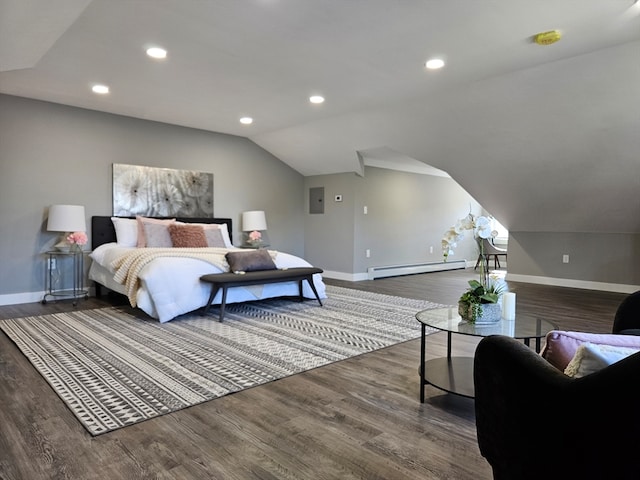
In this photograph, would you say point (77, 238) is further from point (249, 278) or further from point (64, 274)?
point (249, 278)

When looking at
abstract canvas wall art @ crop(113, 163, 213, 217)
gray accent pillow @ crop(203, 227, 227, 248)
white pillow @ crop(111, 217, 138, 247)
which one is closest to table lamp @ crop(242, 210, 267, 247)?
abstract canvas wall art @ crop(113, 163, 213, 217)

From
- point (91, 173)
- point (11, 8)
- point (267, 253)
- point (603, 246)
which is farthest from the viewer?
point (603, 246)

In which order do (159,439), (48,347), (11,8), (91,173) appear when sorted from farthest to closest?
(91,173), (48,347), (11,8), (159,439)

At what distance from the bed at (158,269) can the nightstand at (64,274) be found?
0.16m

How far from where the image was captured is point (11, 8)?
7.39 ft

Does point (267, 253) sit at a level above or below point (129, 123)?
below

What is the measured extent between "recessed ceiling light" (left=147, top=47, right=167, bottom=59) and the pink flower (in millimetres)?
2407

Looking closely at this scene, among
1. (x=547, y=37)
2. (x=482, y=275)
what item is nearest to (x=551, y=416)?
(x=482, y=275)

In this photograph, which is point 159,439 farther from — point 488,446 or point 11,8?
point 11,8

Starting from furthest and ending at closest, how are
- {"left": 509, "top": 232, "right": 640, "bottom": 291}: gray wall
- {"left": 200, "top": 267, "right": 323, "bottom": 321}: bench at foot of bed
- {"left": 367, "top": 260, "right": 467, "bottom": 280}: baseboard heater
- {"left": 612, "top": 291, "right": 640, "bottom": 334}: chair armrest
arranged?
{"left": 367, "top": 260, "right": 467, "bottom": 280}: baseboard heater
{"left": 509, "top": 232, "right": 640, "bottom": 291}: gray wall
{"left": 200, "top": 267, "right": 323, "bottom": 321}: bench at foot of bed
{"left": 612, "top": 291, "right": 640, "bottom": 334}: chair armrest

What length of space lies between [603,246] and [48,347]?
6884 millimetres

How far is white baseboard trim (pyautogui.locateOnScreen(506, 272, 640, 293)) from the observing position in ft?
19.0

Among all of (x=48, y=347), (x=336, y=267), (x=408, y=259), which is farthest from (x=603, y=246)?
(x=48, y=347)

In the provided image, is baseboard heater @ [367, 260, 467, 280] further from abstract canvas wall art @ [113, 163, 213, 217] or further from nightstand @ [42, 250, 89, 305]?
nightstand @ [42, 250, 89, 305]
